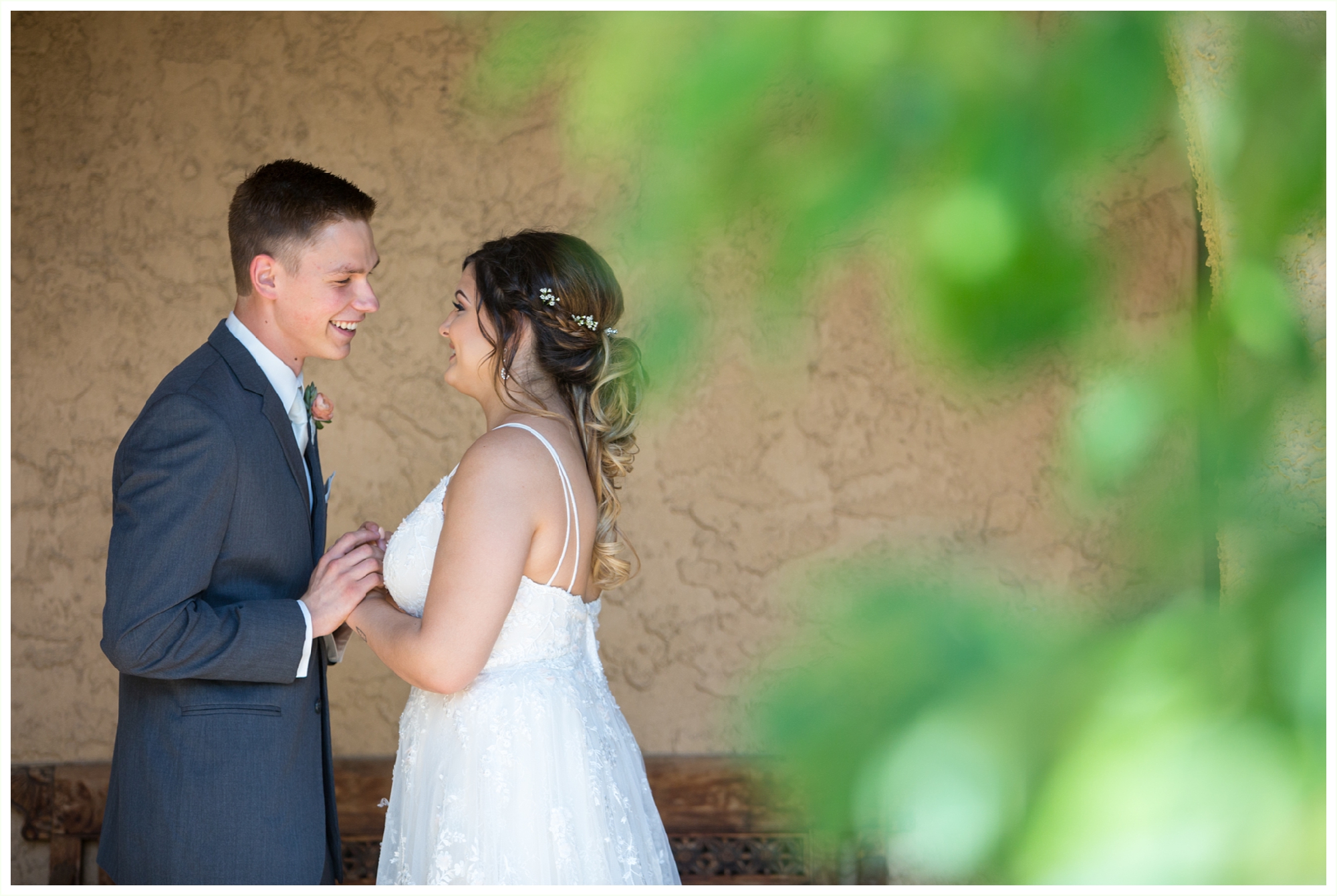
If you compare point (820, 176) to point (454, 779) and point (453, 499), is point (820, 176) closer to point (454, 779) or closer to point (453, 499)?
point (453, 499)

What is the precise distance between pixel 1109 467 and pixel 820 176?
25cm

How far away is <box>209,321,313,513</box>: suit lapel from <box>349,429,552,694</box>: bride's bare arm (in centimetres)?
33

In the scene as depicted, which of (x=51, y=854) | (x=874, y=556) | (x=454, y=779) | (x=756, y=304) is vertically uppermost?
(x=756, y=304)

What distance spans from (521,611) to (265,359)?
0.73m

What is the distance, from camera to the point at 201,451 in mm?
2113

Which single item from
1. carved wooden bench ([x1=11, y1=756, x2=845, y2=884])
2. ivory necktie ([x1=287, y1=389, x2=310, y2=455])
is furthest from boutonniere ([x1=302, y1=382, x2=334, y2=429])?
carved wooden bench ([x1=11, y1=756, x2=845, y2=884])

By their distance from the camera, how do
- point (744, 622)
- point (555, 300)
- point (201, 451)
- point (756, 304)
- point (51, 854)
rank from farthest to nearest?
point (744, 622), point (51, 854), point (555, 300), point (201, 451), point (756, 304)

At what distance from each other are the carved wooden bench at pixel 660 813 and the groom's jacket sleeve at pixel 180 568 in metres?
2.05

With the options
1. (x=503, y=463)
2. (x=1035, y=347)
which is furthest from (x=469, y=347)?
(x=1035, y=347)

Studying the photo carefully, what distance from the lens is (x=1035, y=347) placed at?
2.25 ft

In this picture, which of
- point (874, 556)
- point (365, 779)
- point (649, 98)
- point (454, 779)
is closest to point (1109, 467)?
point (874, 556)

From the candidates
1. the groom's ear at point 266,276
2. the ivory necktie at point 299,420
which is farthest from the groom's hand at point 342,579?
the groom's ear at point 266,276

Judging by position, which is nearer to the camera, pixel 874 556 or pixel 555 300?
pixel 874 556

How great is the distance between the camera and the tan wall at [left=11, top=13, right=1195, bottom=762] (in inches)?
164
